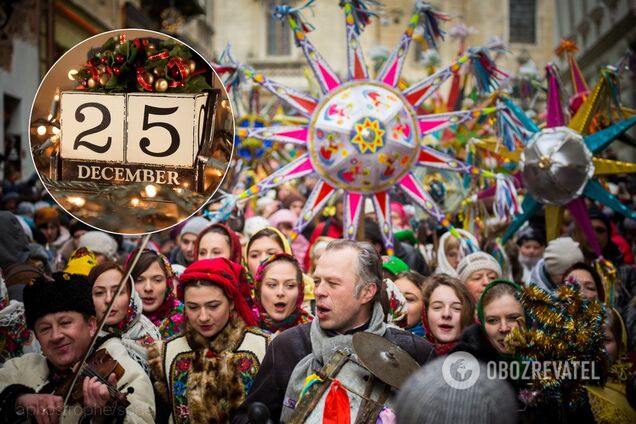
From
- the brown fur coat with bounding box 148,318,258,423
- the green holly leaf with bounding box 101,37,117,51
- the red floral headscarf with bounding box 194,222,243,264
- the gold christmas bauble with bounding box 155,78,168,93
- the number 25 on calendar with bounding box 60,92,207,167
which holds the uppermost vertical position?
the green holly leaf with bounding box 101,37,117,51

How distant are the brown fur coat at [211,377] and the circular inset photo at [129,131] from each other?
1156 mm

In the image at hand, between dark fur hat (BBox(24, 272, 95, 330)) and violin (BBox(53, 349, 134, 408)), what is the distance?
208mm

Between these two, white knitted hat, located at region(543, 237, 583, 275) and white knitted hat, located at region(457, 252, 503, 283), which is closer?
white knitted hat, located at region(457, 252, 503, 283)

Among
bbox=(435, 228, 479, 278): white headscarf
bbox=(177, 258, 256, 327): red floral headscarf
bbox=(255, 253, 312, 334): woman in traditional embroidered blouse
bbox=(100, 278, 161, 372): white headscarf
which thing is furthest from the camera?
bbox=(435, 228, 479, 278): white headscarf

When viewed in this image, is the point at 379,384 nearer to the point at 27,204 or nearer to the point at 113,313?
the point at 113,313

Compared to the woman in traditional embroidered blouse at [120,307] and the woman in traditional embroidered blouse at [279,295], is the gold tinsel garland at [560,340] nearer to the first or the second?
the woman in traditional embroidered blouse at [279,295]

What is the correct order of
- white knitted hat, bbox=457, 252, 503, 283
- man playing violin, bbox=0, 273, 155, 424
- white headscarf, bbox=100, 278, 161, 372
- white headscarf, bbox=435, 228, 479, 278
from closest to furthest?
man playing violin, bbox=0, 273, 155, 424 < white headscarf, bbox=100, 278, 161, 372 < white knitted hat, bbox=457, 252, 503, 283 < white headscarf, bbox=435, 228, 479, 278

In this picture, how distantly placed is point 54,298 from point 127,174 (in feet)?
2.82

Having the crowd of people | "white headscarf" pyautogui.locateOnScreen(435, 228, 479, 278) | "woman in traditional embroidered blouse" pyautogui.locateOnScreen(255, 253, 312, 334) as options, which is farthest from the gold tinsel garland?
"white headscarf" pyautogui.locateOnScreen(435, 228, 479, 278)

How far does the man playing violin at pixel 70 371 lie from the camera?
3756mm

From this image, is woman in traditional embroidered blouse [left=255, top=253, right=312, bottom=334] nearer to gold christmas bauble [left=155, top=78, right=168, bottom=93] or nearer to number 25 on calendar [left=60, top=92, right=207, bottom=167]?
number 25 on calendar [left=60, top=92, right=207, bottom=167]

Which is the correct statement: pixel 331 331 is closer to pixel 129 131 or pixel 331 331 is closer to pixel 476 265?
pixel 129 131

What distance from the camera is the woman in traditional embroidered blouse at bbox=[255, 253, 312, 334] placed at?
537 centimetres

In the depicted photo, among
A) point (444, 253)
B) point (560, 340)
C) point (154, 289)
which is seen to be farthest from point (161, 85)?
point (444, 253)
